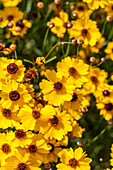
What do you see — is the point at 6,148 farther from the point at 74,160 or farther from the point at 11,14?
the point at 11,14

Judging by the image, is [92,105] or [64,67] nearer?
[64,67]

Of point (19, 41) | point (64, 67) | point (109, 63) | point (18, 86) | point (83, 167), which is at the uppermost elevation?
point (19, 41)

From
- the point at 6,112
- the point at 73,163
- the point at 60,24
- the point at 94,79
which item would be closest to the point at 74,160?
the point at 73,163

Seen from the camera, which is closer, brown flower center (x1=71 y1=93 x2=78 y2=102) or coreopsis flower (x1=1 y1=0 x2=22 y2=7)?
brown flower center (x1=71 y1=93 x2=78 y2=102)

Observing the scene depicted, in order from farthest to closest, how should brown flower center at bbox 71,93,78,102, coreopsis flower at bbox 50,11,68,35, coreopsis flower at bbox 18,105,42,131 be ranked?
coreopsis flower at bbox 50,11,68,35 → brown flower center at bbox 71,93,78,102 → coreopsis flower at bbox 18,105,42,131

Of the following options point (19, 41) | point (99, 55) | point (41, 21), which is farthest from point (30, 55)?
point (99, 55)

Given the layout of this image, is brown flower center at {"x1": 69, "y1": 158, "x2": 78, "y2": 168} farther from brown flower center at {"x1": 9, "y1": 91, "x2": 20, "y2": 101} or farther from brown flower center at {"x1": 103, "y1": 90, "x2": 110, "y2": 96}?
brown flower center at {"x1": 103, "y1": 90, "x2": 110, "y2": 96}

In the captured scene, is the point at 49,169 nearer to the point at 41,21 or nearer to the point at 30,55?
the point at 30,55

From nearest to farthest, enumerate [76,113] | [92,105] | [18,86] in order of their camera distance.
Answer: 1. [18,86]
2. [76,113]
3. [92,105]

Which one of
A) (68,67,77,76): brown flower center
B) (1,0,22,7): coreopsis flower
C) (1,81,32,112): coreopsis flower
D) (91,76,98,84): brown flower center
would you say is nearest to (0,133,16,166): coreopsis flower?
(1,81,32,112): coreopsis flower
